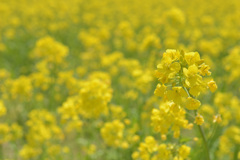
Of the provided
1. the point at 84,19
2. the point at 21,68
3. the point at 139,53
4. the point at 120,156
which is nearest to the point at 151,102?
the point at 120,156

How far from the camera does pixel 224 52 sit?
7.43m

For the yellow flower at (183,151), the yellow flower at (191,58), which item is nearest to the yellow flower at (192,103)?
the yellow flower at (191,58)

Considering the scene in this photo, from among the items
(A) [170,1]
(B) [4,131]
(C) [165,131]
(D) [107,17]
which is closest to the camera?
(C) [165,131]

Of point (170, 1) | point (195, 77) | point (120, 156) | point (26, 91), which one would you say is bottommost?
Result: point (195, 77)

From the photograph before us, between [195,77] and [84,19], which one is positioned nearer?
[195,77]

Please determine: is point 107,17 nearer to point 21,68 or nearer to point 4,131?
point 21,68

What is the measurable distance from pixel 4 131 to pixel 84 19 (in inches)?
325

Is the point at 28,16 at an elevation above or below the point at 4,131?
above

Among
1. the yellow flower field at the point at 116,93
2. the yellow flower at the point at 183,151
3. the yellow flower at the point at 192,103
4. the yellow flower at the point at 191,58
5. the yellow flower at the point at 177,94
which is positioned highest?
the yellow flower field at the point at 116,93

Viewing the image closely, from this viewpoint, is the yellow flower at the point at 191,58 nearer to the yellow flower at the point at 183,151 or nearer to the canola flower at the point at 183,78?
the canola flower at the point at 183,78

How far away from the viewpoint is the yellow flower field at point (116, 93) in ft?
6.53

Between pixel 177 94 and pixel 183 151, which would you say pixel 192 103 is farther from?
pixel 183 151

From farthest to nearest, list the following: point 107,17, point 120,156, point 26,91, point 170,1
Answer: point 170,1, point 107,17, point 26,91, point 120,156

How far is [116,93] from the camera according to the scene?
562cm
